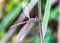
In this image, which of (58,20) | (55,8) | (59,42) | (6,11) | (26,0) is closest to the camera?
(26,0)

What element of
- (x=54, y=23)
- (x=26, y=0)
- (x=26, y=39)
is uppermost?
(x=26, y=0)

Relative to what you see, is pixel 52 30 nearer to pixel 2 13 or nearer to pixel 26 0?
pixel 2 13

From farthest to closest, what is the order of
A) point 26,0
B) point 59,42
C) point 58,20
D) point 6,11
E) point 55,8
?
1. point 6,11
2. point 55,8
3. point 58,20
4. point 59,42
5. point 26,0

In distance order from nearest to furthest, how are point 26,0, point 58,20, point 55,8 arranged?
point 26,0 < point 58,20 < point 55,8

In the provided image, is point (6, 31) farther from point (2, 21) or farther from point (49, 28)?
point (49, 28)

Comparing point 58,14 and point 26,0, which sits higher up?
point 26,0

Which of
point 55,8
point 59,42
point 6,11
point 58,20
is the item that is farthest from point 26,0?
point 6,11

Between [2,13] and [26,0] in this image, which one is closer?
[26,0]

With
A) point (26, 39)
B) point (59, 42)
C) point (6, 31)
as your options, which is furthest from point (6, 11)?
point (59, 42)

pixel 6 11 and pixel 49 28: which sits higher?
pixel 6 11
